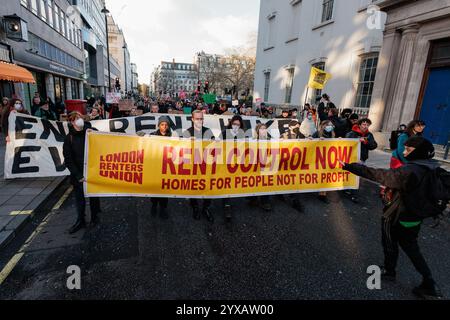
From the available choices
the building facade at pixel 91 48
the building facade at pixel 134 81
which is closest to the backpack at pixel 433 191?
the building facade at pixel 91 48

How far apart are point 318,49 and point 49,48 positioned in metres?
22.1

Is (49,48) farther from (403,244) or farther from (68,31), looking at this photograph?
(403,244)

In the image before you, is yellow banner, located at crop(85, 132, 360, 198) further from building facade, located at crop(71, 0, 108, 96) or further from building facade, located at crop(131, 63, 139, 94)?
building facade, located at crop(131, 63, 139, 94)

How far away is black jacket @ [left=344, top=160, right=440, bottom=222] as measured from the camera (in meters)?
2.54

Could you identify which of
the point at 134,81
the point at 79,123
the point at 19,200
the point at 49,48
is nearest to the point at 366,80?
the point at 79,123

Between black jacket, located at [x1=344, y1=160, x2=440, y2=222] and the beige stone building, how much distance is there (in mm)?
8339

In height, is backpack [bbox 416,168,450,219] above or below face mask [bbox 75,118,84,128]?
below

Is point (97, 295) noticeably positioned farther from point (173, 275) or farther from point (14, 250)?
point (14, 250)

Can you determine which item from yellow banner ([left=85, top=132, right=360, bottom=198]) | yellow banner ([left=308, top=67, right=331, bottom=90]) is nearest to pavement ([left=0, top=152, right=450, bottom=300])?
yellow banner ([left=85, top=132, right=360, bottom=198])

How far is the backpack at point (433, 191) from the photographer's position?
8.32 ft

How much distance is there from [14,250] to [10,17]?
47.1 feet

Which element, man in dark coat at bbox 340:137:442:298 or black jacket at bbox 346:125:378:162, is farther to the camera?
black jacket at bbox 346:125:378:162
